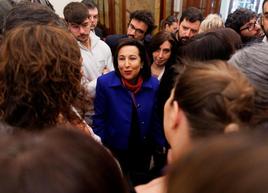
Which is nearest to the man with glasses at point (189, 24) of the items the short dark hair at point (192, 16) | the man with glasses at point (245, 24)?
the short dark hair at point (192, 16)

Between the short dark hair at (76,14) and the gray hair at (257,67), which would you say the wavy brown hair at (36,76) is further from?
the short dark hair at (76,14)

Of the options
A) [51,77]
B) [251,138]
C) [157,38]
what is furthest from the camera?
[157,38]

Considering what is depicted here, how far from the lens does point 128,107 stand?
6.79 ft

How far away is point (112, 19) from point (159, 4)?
0.74 metres

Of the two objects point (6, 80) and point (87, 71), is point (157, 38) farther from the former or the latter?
point (6, 80)

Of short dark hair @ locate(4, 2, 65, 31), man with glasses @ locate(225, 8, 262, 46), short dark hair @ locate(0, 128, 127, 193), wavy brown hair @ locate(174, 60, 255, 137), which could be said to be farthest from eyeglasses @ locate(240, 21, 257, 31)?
short dark hair @ locate(0, 128, 127, 193)

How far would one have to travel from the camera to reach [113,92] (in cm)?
207

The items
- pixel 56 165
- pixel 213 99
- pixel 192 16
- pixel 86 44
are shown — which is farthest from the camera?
pixel 192 16

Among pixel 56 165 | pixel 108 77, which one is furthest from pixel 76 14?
pixel 56 165

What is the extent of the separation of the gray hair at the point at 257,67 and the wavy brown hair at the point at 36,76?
0.64m

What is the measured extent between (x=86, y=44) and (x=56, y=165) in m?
1.90

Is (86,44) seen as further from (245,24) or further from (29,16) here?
(245,24)

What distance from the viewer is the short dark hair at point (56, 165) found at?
54cm

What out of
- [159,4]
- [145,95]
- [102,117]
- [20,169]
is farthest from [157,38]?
[159,4]
